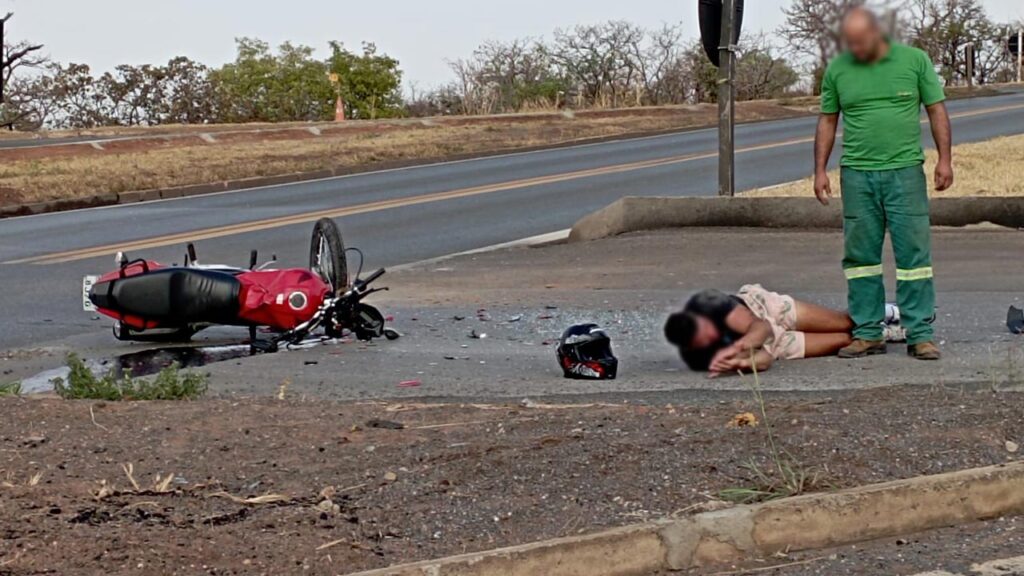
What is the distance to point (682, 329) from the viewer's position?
15.3 ft

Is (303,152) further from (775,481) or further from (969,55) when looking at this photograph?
(775,481)

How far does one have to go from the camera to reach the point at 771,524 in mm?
4902

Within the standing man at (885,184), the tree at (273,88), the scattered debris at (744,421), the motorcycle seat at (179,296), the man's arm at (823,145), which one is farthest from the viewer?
the tree at (273,88)

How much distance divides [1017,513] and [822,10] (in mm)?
2368

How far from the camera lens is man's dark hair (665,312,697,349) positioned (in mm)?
4645

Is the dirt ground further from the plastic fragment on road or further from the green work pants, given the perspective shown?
the plastic fragment on road

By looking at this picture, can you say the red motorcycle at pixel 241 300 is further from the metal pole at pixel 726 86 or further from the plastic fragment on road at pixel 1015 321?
the plastic fragment on road at pixel 1015 321

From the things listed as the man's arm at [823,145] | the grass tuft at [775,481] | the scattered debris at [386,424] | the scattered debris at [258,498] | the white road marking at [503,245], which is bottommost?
the white road marking at [503,245]

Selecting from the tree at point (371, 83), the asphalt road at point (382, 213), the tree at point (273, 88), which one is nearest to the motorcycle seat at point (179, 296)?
the asphalt road at point (382, 213)

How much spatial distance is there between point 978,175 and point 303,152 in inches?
524

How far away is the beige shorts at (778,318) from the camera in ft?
23.3

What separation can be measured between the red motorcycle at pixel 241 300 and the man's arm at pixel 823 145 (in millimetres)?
2729

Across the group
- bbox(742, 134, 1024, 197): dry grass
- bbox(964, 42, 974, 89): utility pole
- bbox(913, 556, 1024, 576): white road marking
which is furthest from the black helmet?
bbox(742, 134, 1024, 197): dry grass

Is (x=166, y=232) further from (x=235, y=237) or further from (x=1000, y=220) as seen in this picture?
(x=1000, y=220)
